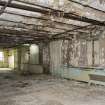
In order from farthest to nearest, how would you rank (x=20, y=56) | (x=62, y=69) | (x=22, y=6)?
1. (x=20, y=56)
2. (x=62, y=69)
3. (x=22, y=6)

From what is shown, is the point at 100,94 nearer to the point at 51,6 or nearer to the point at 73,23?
the point at 73,23

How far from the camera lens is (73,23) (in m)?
4.84

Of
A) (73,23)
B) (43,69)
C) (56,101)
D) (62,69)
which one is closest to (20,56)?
(43,69)

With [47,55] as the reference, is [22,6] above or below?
above

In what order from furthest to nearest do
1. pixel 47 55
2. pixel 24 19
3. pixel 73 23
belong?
1. pixel 47 55
2. pixel 73 23
3. pixel 24 19

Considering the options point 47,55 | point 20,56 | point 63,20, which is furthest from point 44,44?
point 63,20

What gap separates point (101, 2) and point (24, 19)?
1.95 metres

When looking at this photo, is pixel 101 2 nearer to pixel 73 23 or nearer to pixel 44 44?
pixel 73 23

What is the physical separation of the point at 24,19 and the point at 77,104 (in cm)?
243

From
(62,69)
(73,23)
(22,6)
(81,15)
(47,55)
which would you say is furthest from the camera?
(47,55)

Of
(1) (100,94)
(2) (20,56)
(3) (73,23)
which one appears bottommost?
(1) (100,94)

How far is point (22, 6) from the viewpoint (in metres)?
3.18

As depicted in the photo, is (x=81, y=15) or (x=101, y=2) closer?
(x=101, y=2)

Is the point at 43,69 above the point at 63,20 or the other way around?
the other way around
